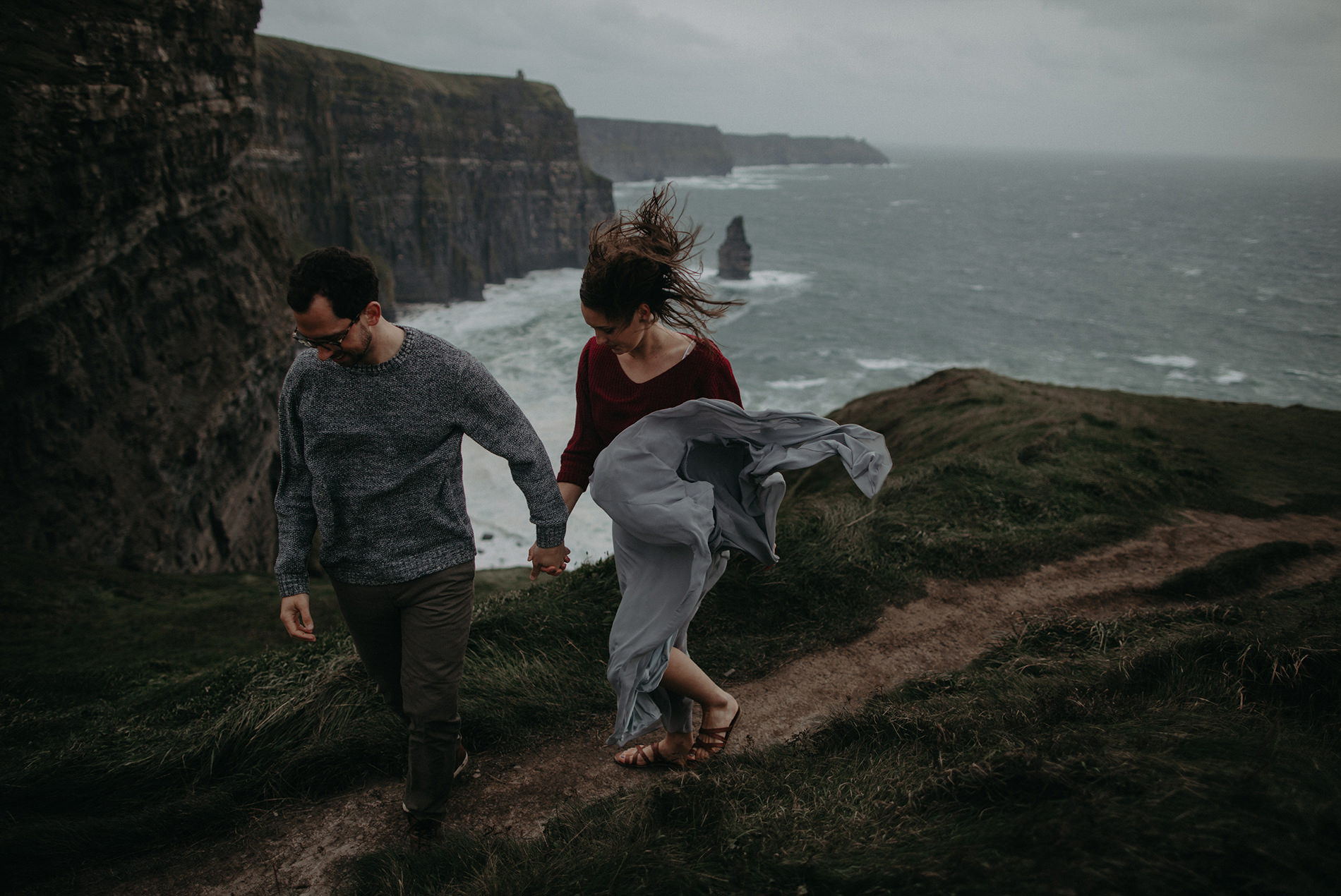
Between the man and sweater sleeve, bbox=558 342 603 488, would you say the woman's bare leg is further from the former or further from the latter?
sweater sleeve, bbox=558 342 603 488

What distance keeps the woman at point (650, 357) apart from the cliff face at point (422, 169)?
44434 millimetres

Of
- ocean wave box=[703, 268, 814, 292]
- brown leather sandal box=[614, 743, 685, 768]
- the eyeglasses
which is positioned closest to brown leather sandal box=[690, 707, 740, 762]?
brown leather sandal box=[614, 743, 685, 768]

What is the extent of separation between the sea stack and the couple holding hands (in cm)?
6980

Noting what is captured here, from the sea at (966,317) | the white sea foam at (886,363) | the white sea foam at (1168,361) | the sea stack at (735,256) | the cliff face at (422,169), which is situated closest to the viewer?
the sea at (966,317)

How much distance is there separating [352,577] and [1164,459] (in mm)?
9466

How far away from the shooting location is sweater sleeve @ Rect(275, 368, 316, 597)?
3053 mm

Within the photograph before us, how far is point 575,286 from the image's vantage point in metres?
72.7

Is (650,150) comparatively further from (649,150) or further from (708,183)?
(708,183)

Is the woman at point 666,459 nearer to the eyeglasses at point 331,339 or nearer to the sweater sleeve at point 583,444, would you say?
the sweater sleeve at point 583,444

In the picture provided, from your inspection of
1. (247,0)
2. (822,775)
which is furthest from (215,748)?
(247,0)

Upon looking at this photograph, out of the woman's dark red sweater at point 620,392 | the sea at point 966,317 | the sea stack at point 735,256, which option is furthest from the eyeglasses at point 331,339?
the sea stack at point 735,256

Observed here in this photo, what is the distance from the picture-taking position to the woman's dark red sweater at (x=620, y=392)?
3402 mm

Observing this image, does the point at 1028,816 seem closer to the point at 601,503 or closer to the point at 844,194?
the point at 601,503

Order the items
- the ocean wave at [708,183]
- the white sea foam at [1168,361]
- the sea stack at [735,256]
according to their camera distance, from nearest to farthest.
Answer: the white sea foam at [1168,361], the sea stack at [735,256], the ocean wave at [708,183]
